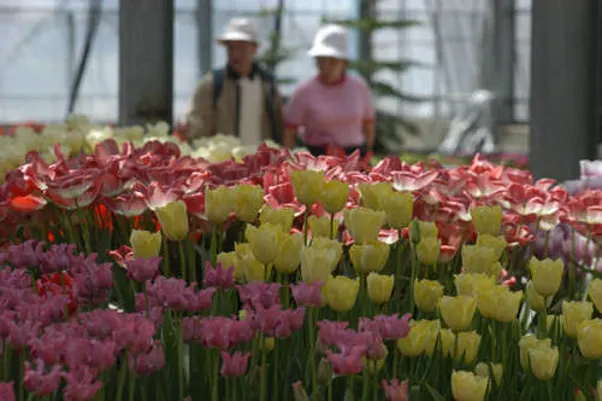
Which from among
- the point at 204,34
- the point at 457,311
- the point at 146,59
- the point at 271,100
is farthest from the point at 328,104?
the point at 204,34

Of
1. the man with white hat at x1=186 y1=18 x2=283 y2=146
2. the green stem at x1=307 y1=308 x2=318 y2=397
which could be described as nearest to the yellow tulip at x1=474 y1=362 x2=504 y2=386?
the green stem at x1=307 y1=308 x2=318 y2=397

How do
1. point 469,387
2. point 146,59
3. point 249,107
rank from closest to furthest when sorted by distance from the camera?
point 469,387 < point 146,59 < point 249,107

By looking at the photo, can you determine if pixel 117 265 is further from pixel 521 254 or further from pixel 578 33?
pixel 578 33

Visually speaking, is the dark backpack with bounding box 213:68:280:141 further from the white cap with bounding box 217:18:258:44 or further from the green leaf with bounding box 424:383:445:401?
the green leaf with bounding box 424:383:445:401

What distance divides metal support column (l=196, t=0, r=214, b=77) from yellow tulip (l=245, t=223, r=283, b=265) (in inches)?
695

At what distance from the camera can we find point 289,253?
1.86 m

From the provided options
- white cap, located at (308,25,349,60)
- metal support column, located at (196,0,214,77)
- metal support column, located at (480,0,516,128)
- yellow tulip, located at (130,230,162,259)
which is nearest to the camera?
yellow tulip, located at (130,230,162,259)

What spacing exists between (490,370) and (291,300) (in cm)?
58

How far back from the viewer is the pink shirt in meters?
6.45

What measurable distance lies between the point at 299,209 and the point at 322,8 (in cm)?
1881

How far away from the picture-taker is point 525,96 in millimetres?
20156

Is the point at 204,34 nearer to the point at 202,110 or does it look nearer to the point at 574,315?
the point at 202,110

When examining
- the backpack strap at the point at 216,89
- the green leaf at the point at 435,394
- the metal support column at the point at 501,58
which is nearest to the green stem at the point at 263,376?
the green leaf at the point at 435,394

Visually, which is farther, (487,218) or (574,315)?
(487,218)
